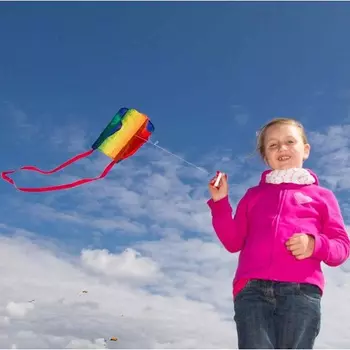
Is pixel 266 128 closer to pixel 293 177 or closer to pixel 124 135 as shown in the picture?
pixel 293 177

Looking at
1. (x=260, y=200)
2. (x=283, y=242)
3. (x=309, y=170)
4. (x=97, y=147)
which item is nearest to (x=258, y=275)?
(x=283, y=242)

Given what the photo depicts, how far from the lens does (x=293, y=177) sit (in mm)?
5520

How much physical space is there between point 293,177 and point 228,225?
88 centimetres

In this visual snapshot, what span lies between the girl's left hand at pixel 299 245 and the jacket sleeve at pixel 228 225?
2.61 feet

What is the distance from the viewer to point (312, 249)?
15.6 ft

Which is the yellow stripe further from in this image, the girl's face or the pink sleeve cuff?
the pink sleeve cuff

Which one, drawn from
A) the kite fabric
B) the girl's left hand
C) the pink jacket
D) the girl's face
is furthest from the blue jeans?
the kite fabric

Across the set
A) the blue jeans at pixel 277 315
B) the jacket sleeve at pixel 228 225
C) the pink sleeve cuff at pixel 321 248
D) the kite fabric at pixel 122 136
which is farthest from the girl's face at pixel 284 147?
the kite fabric at pixel 122 136

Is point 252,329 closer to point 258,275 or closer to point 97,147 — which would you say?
point 258,275

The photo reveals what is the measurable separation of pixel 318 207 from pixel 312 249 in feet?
2.25

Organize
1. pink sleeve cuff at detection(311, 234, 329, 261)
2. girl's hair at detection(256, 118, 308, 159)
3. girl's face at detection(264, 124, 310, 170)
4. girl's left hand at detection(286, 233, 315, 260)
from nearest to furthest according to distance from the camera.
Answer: girl's left hand at detection(286, 233, 315, 260) < pink sleeve cuff at detection(311, 234, 329, 261) < girl's face at detection(264, 124, 310, 170) < girl's hair at detection(256, 118, 308, 159)

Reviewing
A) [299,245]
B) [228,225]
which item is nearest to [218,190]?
[228,225]

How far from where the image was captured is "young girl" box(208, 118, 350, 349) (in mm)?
4508

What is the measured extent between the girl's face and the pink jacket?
224mm
